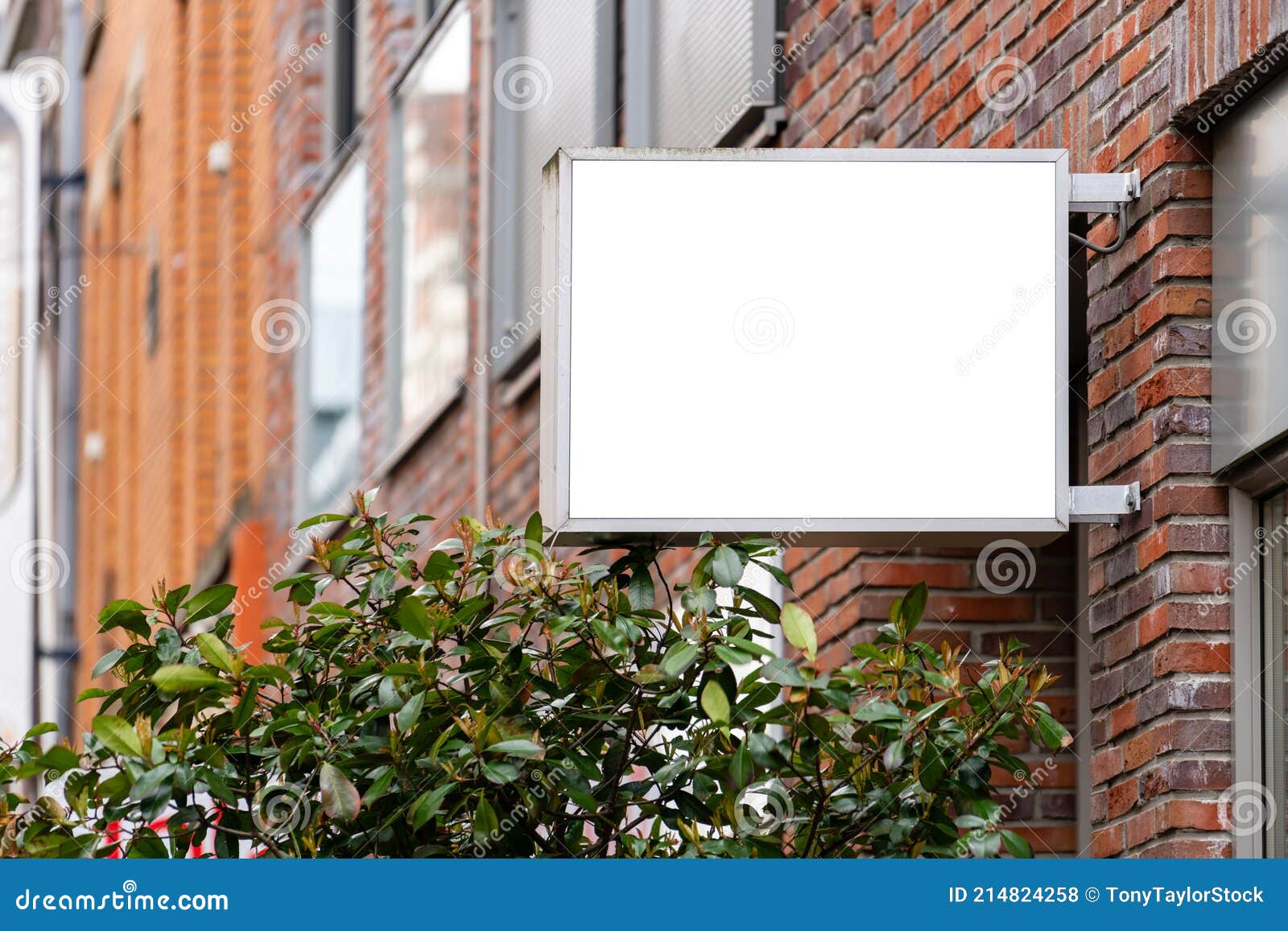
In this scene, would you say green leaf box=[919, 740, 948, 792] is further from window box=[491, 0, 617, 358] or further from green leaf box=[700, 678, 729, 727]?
window box=[491, 0, 617, 358]

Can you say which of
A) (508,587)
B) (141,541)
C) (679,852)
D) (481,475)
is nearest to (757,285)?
(508,587)

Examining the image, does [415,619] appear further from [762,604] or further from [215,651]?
[762,604]

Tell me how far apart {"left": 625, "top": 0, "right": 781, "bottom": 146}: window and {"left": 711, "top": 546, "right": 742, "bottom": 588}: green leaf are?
125 inches

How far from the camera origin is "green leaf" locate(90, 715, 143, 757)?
11.5 ft

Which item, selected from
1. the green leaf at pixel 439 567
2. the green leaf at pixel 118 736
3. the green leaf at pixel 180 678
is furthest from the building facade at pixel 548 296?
the green leaf at pixel 118 736

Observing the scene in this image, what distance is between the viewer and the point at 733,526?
4.33 metres

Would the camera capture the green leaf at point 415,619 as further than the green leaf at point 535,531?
No

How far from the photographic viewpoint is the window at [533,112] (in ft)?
28.3

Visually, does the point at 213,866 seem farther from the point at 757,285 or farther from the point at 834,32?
the point at 834,32

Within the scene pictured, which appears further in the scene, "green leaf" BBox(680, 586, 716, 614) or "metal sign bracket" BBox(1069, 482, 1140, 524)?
"metal sign bracket" BBox(1069, 482, 1140, 524)

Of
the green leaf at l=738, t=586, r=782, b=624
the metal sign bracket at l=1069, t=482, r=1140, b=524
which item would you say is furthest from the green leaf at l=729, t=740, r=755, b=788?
the metal sign bracket at l=1069, t=482, r=1140, b=524

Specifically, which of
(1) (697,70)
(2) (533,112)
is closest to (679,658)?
(1) (697,70)

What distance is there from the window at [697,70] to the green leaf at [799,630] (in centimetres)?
340

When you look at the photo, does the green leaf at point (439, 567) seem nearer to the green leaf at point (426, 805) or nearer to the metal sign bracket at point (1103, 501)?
the green leaf at point (426, 805)
